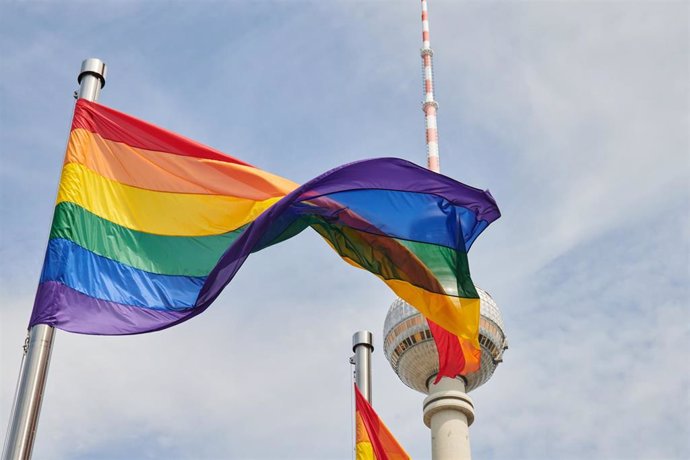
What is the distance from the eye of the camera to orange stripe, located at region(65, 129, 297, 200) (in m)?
13.5

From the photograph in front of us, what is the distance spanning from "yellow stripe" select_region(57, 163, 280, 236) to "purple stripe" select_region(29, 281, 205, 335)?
139 centimetres

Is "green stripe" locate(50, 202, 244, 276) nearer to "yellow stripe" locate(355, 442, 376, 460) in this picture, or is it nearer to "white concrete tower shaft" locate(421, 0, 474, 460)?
"yellow stripe" locate(355, 442, 376, 460)

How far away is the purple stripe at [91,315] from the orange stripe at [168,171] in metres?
2.06

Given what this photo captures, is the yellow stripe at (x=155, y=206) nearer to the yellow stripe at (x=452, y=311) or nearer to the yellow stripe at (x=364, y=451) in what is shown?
the yellow stripe at (x=452, y=311)

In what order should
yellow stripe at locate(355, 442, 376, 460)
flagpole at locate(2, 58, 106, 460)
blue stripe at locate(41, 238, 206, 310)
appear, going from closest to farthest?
1. flagpole at locate(2, 58, 106, 460)
2. blue stripe at locate(41, 238, 206, 310)
3. yellow stripe at locate(355, 442, 376, 460)

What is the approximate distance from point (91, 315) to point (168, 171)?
2.91 metres

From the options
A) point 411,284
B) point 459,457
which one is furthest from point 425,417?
point 411,284

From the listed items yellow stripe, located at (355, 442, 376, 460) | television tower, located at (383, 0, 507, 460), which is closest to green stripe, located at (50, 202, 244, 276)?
yellow stripe, located at (355, 442, 376, 460)

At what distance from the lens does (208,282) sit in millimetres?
12734

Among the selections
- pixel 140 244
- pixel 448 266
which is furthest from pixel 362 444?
pixel 140 244

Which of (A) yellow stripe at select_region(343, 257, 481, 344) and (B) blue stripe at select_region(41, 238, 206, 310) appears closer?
(B) blue stripe at select_region(41, 238, 206, 310)

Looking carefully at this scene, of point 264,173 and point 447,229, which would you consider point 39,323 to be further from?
point 447,229

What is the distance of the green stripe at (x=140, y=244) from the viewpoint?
1259 centimetres

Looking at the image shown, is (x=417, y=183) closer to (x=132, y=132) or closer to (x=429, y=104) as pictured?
(x=132, y=132)
